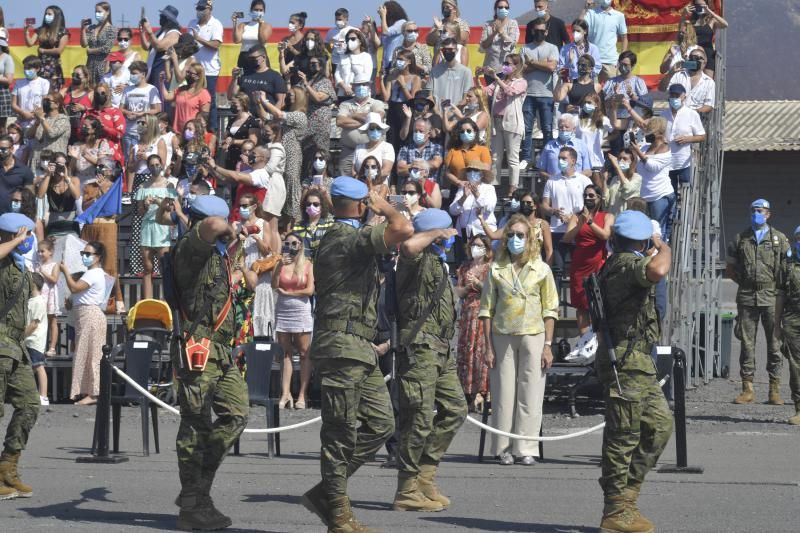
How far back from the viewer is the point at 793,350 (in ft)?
50.5

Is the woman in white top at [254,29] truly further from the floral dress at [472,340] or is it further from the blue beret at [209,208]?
the blue beret at [209,208]

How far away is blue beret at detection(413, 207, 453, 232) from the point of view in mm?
9297

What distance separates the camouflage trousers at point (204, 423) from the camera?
916 cm

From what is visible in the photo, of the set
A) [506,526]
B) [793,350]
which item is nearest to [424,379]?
[506,526]

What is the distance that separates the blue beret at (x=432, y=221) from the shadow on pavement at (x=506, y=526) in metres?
1.91

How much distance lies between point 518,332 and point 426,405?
2.68m

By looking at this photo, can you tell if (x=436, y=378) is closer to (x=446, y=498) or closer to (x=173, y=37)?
(x=446, y=498)

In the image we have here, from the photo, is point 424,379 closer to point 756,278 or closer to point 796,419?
point 796,419

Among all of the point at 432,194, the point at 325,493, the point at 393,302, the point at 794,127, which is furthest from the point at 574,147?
the point at 794,127

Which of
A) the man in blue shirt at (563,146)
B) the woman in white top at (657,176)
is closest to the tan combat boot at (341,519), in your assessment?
the woman in white top at (657,176)

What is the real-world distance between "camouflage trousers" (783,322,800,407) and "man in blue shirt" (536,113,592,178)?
13.6 ft

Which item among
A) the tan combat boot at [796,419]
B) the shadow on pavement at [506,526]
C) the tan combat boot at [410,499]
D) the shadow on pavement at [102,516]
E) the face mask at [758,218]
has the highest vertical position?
the face mask at [758,218]

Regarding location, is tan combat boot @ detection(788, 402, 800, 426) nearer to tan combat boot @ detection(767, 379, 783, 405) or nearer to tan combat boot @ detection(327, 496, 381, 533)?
tan combat boot @ detection(767, 379, 783, 405)

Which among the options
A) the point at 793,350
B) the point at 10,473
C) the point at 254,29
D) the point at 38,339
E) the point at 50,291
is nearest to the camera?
the point at 10,473
